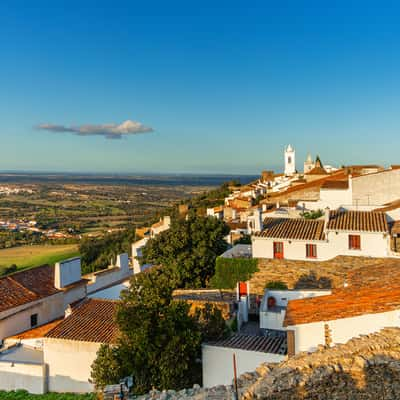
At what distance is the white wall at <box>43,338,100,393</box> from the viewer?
42.9ft

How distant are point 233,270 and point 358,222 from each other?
634cm

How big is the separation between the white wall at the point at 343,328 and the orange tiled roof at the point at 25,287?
480 inches

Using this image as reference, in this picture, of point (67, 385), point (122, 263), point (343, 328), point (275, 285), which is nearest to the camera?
point (343, 328)

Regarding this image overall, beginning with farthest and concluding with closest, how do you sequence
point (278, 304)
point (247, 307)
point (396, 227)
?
point (396, 227)
point (247, 307)
point (278, 304)

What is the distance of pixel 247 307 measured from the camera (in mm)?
16281

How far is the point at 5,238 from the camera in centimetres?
5653

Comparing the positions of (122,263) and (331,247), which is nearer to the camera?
(331,247)

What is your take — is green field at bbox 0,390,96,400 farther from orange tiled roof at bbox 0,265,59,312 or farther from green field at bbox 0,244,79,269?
green field at bbox 0,244,79,269

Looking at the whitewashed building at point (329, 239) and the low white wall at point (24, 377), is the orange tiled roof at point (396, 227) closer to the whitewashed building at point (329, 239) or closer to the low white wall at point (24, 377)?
the whitewashed building at point (329, 239)

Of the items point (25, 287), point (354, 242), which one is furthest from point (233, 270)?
point (25, 287)

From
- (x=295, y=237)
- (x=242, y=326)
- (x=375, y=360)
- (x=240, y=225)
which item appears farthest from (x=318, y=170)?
(x=375, y=360)

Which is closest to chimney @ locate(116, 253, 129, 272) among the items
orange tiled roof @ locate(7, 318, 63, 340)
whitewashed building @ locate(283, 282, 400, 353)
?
orange tiled roof @ locate(7, 318, 63, 340)

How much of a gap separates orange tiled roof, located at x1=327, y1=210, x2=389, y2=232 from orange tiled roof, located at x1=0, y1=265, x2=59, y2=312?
44.3 ft

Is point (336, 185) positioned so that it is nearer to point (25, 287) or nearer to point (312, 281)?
point (312, 281)
